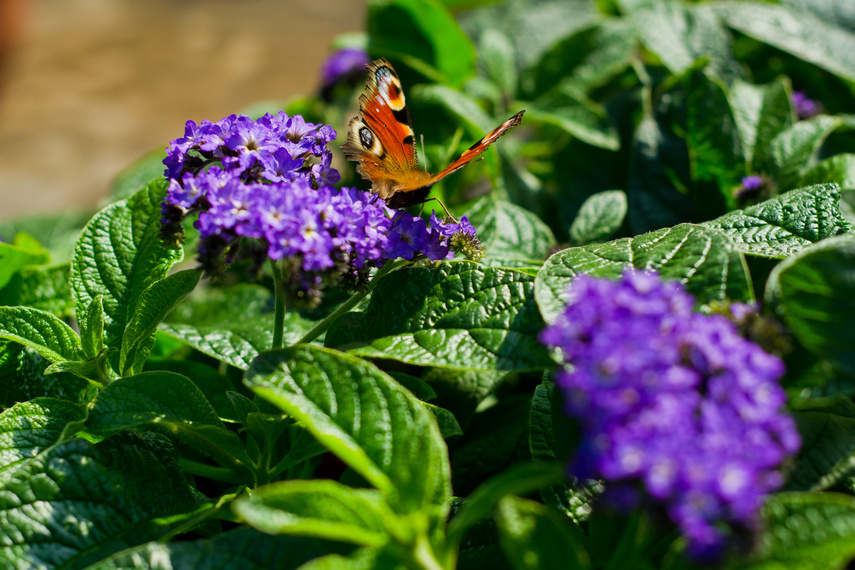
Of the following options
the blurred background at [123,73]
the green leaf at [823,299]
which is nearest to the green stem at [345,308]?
the green leaf at [823,299]

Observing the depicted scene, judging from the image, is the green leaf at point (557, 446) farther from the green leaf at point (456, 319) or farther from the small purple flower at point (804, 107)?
the small purple flower at point (804, 107)

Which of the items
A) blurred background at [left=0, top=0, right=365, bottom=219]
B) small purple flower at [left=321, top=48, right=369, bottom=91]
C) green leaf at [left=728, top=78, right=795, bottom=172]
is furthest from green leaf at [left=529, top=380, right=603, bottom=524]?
blurred background at [left=0, top=0, right=365, bottom=219]

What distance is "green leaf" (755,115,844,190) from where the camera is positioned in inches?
62.8

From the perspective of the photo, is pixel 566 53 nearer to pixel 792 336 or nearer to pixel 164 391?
pixel 792 336

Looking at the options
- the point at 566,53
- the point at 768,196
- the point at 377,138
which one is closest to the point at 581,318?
the point at 377,138

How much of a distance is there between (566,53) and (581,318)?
1565 millimetres

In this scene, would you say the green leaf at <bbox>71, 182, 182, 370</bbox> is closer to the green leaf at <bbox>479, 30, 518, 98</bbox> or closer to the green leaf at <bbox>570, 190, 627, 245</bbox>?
the green leaf at <bbox>570, 190, 627, 245</bbox>

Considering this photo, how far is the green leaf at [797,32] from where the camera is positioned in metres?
1.92

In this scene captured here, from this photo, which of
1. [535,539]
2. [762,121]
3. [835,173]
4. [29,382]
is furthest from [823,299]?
[29,382]

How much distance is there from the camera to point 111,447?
3.66ft

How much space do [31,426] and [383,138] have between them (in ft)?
2.46

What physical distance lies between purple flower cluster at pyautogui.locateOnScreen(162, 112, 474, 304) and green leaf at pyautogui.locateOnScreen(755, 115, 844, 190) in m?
0.88

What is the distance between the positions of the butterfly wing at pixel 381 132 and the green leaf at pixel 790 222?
1.83ft

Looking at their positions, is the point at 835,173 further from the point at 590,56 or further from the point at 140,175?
the point at 140,175
